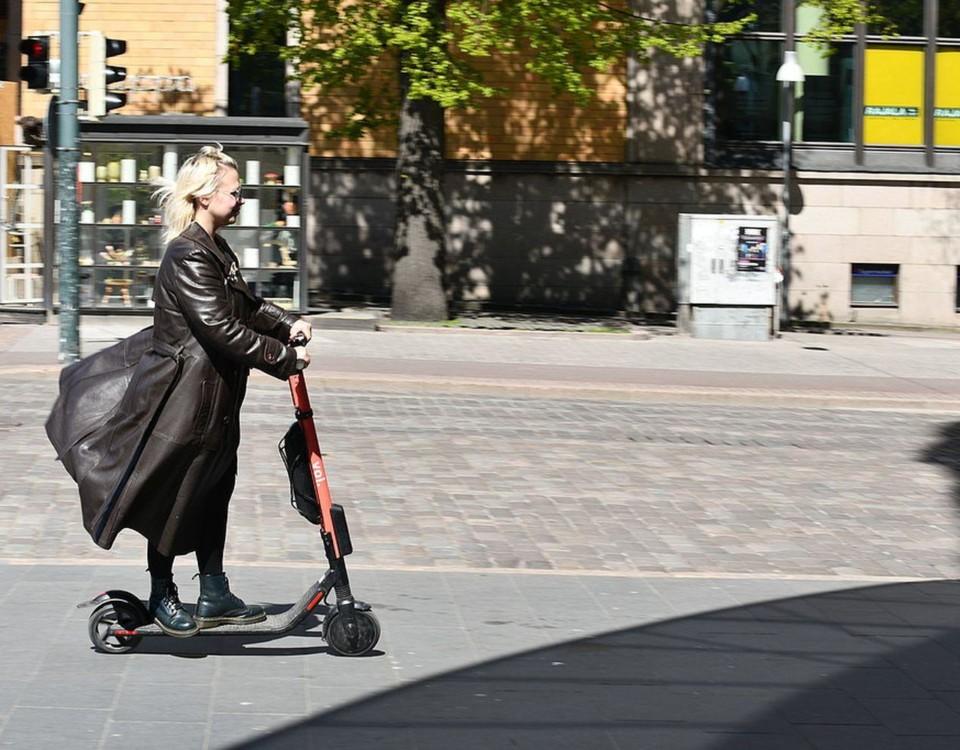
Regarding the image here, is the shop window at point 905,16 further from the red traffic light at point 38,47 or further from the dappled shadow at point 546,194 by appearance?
the red traffic light at point 38,47

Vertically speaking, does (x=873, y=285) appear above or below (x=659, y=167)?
below

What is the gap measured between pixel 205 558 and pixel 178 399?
0.63 meters

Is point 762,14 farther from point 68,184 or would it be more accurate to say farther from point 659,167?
point 68,184

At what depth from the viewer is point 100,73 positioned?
15.4 m

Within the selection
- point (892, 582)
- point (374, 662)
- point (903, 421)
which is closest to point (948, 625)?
point (892, 582)

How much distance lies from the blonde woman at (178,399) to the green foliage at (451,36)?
1363 centimetres

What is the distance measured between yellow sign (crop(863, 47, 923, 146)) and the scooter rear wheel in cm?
2221

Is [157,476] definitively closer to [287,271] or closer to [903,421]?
[903,421]

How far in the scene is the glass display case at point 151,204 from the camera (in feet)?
69.4

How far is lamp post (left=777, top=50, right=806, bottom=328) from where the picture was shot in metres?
23.1

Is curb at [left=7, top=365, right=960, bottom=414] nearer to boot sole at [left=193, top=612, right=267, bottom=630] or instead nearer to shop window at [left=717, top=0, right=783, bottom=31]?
boot sole at [left=193, top=612, right=267, bottom=630]

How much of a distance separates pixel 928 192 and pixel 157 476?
72.3 feet

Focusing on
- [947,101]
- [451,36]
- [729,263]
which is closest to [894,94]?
[947,101]

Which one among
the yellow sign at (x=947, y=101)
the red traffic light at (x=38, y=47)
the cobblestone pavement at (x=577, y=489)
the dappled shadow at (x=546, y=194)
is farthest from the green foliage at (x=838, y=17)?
the red traffic light at (x=38, y=47)
